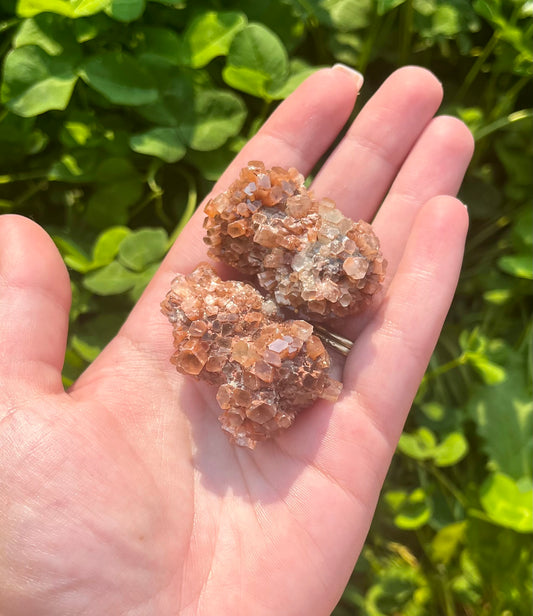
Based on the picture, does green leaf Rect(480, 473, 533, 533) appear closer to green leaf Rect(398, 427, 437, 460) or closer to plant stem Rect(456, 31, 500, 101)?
green leaf Rect(398, 427, 437, 460)

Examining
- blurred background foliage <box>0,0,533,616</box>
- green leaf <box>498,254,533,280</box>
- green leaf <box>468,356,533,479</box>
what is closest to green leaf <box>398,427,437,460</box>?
blurred background foliage <box>0,0,533,616</box>

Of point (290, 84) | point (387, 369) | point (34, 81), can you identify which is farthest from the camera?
Result: point (290, 84)

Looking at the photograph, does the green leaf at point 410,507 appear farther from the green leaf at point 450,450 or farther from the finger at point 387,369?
the finger at point 387,369

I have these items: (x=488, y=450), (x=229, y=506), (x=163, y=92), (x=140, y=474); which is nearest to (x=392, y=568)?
(x=488, y=450)

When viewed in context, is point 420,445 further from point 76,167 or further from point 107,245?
point 76,167

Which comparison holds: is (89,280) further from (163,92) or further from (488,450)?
(488,450)

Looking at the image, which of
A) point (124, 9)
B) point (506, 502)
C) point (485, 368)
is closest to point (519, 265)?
point (485, 368)
